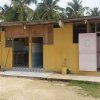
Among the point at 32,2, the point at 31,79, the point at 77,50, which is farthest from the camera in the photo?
the point at 32,2

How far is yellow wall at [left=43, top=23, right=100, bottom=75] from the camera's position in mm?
15148

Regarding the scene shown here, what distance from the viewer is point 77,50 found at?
15.0 metres

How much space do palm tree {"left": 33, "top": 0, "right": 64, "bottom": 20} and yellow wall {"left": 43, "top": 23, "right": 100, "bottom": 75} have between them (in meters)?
21.1

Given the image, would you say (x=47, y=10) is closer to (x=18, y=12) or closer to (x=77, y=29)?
(x=18, y=12)

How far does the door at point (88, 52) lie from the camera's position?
14.4 metres

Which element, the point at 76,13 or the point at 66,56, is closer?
the point at 66,56

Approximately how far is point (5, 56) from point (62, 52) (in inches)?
162

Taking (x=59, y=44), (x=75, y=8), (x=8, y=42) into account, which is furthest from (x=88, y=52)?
(x=75, y=8)

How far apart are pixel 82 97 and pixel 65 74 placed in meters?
5.29

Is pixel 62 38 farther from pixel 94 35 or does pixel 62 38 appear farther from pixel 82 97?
pixel 82 97

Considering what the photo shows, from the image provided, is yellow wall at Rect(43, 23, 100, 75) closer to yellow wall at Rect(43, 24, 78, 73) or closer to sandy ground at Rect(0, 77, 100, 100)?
yellow wall at Rect(43, 24, 78, 73)

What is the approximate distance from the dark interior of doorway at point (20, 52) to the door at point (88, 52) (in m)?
5.04

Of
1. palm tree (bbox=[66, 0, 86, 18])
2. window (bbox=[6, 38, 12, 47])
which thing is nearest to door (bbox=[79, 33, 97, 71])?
window (bbox=[6, 38, 12, 47])

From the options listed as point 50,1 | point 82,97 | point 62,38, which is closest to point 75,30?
point 62,38
